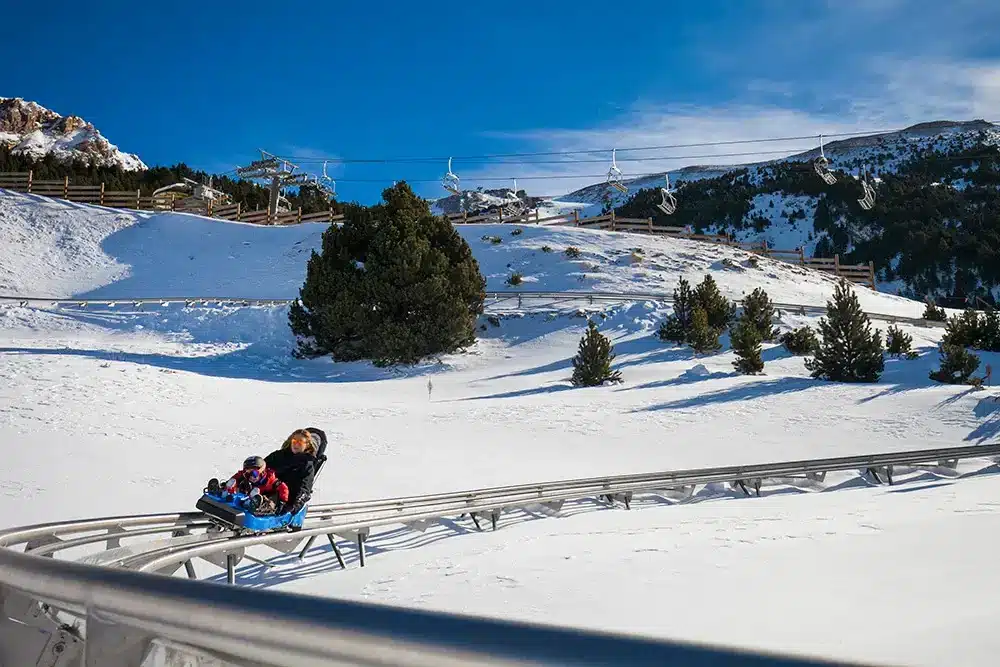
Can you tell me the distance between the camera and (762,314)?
1196 inches

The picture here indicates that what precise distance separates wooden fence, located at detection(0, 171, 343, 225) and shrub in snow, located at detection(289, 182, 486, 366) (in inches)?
867

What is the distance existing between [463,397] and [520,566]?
1560 centimetres

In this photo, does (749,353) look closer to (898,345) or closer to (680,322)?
(680,322)

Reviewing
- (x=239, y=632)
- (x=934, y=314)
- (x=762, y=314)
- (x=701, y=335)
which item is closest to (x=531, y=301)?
(x=701, y=335)

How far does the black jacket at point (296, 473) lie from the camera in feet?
26.7

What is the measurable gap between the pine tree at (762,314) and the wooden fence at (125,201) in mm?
31881

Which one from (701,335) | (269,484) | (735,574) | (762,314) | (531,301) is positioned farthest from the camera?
(531,301)

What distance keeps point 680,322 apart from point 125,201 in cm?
4367

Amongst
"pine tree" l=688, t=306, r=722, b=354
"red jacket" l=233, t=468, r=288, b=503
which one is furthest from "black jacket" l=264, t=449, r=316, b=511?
"pine tree" l=688, t=306, r=722, b=354

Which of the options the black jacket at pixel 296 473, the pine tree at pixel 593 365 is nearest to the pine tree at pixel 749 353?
the pine tree at pixel 593 365

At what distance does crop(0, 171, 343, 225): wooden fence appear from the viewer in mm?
51844

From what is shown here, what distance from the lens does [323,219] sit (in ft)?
171

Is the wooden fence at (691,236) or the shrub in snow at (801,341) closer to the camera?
the shrub in snow at (801,341)

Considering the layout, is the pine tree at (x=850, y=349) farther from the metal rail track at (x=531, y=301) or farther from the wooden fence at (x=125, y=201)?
the wooden fence at (x=125, y=201)
